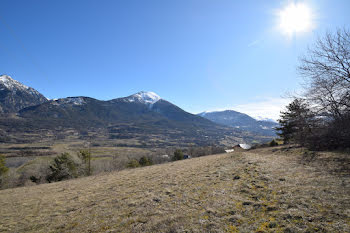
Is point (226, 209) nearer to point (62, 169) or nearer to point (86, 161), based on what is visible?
point (62, 169)

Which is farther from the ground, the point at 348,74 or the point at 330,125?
the point at 348,74

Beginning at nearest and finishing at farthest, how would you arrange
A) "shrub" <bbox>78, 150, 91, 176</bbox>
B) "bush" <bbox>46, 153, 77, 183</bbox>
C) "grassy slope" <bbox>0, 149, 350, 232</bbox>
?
"grassy slope" <bbox>0, 149, 350, 232</bbox>
"bush" <bbox>46, 153, 77, 183</bbox>
"shrub" <bbox>78, 150, 91, 176</bbox>

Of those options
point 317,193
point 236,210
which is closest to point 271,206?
point 236,210

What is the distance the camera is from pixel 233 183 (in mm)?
8453

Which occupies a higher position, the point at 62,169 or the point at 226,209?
the point at 226,209

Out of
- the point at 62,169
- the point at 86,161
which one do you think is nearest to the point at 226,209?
the point at 62,169

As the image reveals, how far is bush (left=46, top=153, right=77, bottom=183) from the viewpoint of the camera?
3484 centimetres

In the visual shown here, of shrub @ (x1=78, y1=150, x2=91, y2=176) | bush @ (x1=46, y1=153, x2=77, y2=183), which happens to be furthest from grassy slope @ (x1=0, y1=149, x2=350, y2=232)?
shrub @ (x1=78, y1=150, x2=91, y2=176)

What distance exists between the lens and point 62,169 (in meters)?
35.5

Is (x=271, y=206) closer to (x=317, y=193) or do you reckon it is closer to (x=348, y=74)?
(x=317, y=193)

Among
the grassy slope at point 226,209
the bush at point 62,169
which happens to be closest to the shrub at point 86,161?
the bush at point 62,169

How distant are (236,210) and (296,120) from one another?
9471 mm

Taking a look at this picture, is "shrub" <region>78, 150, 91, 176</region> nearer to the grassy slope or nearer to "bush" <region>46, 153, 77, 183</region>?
"bush" <region>46, 153, 77, 183</region>

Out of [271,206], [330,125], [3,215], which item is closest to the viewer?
[271,206]
